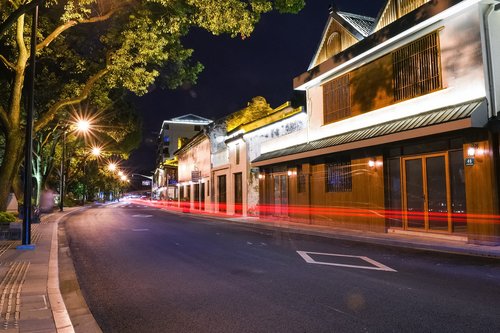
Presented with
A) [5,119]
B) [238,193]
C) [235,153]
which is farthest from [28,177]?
[235,153]

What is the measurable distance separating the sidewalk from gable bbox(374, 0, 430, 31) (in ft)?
46.5

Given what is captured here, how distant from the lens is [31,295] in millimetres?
6090

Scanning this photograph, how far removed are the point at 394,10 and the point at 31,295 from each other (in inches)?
595

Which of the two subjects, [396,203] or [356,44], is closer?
[396,203]

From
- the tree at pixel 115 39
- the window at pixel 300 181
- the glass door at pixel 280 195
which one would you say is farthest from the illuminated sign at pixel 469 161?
the glass door at pixel 280 195

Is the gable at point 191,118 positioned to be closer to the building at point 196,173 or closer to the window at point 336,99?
the building at point 196,173

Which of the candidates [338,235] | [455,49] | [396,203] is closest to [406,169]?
[396,203]

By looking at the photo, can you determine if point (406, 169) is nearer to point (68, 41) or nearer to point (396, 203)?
point (396, 203)

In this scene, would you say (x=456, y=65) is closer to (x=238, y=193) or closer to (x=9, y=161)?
(x=9, y=161)

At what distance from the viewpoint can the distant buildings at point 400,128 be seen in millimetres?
11594

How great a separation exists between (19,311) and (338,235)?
1134 centimetres

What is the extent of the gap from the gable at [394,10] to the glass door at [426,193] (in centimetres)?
550

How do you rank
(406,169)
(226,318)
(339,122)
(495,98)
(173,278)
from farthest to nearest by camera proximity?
(339,122) → (406,169) → (495,98) → (173,278) → (226,318)

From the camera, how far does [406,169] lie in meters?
14.5
